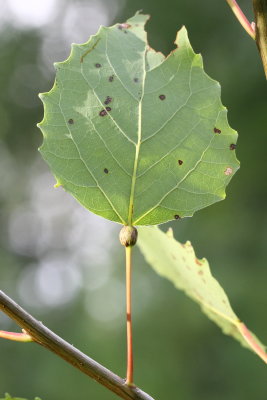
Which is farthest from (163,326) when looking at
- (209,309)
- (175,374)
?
(209,309)

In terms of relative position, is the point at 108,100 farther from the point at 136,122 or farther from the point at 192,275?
the point at 192,275

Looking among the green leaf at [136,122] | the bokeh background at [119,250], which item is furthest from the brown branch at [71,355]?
the bokeh background at [119,250]

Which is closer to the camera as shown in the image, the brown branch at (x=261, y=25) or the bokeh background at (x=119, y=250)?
the brown branch at (x=261, y=25)

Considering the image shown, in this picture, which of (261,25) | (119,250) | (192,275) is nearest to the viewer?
(261,25)

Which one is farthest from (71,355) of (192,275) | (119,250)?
(119,250)

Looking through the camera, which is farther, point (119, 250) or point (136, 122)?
point (119, 250)

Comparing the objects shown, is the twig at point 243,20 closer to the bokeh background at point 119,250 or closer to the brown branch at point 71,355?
the brown branch at point 71,355

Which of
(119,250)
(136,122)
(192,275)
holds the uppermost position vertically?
(136,122)

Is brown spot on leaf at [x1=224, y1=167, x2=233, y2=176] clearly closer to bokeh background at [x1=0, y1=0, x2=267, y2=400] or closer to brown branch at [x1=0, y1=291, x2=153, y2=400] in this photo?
brown branch at [x1=0, y1=291, x2=153, y2=400]

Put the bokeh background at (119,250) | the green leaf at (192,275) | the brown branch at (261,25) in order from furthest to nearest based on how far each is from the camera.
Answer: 1. the bokeh background at (119,250)
2. the green leaf at (192,275)
3. the brown branch at (261,25)
